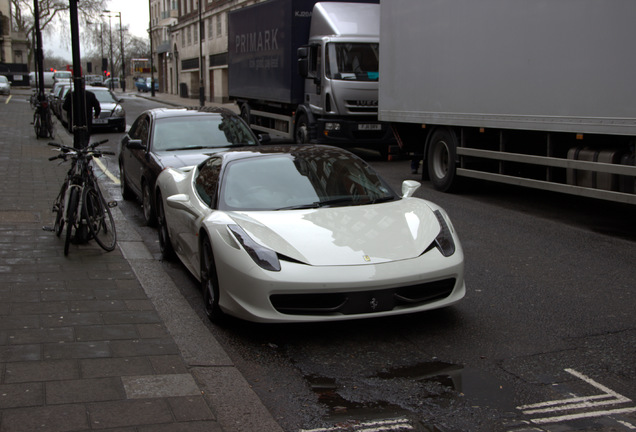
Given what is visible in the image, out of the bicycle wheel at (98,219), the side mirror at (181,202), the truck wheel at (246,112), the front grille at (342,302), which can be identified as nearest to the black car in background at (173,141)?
the bicycle wheel at (98,219)

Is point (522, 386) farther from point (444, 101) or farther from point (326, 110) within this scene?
point (326, 110)

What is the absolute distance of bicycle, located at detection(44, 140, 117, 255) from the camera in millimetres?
7418

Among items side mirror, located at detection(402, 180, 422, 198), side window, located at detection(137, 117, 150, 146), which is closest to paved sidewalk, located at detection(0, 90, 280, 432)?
side mirror, located at detection(402, 180, 422, 198)

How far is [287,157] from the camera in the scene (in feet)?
21.1

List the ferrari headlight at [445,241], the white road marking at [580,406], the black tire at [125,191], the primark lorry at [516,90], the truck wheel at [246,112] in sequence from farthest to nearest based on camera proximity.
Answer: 1. the truck wheel at [246,112]
2. the black tire at [125,191]
3. the primark lorry at [516,90]
4. the ferrari headlight at [445,241]
5. the white road marking at [580,406]

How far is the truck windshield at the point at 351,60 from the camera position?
16.7 meters

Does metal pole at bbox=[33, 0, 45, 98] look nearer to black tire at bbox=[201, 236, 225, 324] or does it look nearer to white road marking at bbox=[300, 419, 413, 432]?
black tire at bbox=[201, 236, 225, 324]

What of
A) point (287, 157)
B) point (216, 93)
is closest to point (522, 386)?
point (287, 157)

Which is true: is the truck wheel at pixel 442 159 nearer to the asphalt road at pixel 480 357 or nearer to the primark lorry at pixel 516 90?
the primark lorry at pixel 516 90

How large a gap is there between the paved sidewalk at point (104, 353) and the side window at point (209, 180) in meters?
0.85

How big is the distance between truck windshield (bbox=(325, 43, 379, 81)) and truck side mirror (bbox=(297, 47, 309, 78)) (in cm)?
69

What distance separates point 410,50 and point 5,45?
9048cm

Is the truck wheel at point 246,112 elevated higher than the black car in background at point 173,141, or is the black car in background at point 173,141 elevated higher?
the truck wheel at point 246,112

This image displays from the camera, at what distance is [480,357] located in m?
4.68
